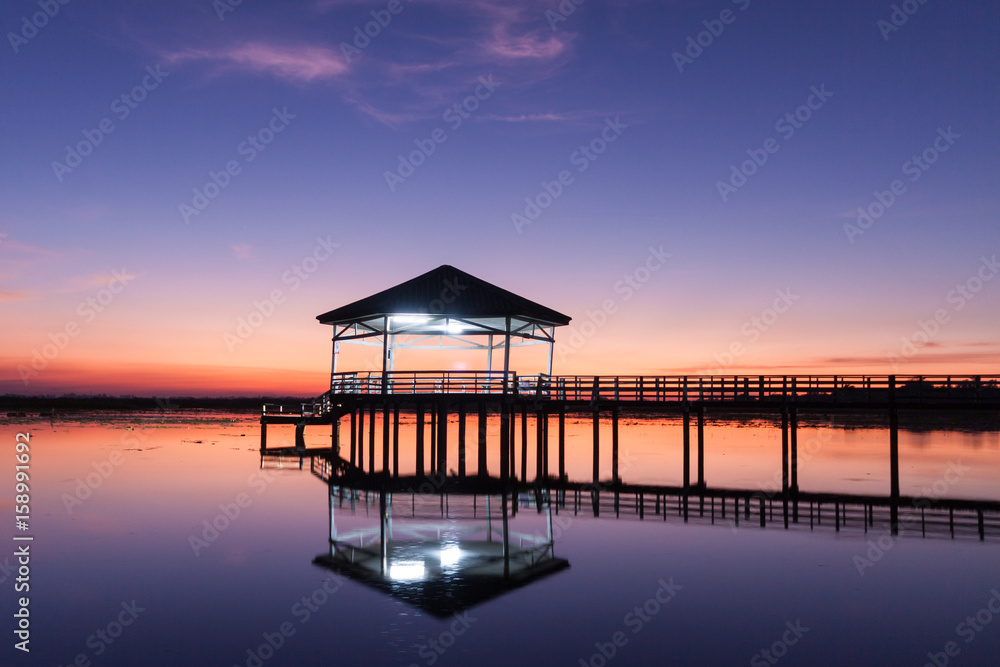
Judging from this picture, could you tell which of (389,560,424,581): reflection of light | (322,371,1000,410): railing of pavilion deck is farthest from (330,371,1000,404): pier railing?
(389,560,424,581): reflection of light

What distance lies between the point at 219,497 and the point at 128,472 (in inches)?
320

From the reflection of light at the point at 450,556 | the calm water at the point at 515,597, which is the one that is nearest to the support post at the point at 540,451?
the calm water at the point at 515,597

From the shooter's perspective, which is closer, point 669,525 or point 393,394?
point 669,525

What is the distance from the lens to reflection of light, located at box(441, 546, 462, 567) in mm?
14356

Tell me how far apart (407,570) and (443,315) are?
13.8 m

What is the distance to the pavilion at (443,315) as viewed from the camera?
88.5 ft

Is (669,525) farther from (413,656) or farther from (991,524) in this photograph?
(413,656)

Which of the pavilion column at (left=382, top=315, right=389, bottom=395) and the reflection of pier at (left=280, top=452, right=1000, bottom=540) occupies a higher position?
the pavilion column at (left=382, top=315, right=389, bottom=395)

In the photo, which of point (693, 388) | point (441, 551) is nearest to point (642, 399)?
point (693, 388)

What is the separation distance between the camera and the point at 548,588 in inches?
517

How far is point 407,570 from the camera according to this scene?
13867 millimetres

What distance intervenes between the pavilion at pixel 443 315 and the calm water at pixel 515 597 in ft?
23.3

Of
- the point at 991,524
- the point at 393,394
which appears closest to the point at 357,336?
the point at 393,394

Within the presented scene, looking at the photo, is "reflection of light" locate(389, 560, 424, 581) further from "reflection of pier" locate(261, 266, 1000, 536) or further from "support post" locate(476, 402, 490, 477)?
"support post" locate(476, 402, 490, 477)
